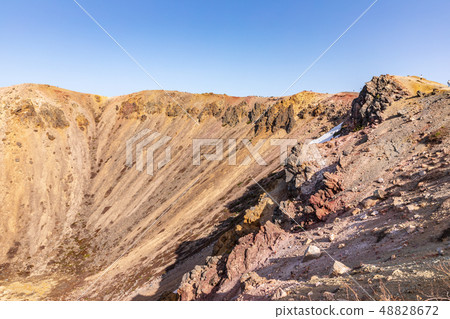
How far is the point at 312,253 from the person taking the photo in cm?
1390

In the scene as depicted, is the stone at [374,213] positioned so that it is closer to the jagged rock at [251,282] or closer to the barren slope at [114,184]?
the jagged rock at [251,282]

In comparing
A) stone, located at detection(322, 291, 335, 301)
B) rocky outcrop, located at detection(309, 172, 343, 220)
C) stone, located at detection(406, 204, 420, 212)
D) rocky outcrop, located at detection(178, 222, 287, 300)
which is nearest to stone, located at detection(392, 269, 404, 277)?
stone, located at detection(322, 291, 335, 301)

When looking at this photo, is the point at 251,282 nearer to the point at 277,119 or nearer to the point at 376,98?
the point at 376,98

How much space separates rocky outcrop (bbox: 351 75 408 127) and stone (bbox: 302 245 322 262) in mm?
16655

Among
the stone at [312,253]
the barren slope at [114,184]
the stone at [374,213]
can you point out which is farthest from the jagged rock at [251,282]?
the barren slope at [114,184]

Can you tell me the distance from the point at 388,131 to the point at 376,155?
3690 mm

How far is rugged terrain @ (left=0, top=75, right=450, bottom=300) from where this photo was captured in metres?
12.2

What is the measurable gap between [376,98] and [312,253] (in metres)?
22.3

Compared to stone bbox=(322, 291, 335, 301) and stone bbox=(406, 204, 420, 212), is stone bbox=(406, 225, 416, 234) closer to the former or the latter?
stone bbox=(406, 204, 420, 212)

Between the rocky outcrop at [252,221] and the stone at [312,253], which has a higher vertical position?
the stone at [312,253]

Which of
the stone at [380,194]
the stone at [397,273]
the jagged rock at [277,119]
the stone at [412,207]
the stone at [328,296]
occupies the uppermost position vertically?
the jagged rock at [277,119]

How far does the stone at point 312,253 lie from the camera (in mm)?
13748

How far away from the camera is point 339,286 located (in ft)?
29.8

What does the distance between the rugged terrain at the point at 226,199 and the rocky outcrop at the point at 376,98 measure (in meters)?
0.25
